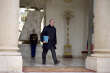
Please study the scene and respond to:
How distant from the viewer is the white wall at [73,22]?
20.5 m

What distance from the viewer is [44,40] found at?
13414 millimetres

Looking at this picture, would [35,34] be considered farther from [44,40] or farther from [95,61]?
[95,61]

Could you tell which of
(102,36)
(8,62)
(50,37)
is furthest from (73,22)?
(8,62)

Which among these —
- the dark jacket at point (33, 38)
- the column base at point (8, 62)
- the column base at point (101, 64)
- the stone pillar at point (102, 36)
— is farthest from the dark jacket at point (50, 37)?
the dark jacket at point (33, 38)

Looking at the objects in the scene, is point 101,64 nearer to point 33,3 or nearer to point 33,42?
point 33,42

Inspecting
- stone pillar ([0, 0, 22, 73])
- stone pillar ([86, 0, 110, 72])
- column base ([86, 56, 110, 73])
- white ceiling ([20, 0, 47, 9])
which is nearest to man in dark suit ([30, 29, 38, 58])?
white ceiling ([20, 0, 47, 9])

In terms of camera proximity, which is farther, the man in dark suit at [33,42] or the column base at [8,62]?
the man in dark suit at [33,42]

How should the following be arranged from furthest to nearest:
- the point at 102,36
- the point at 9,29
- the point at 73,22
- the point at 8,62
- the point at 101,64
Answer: the point at 73,22, the point at 102,36, the point at 101,64, the point at 9,29, the point at 8,62

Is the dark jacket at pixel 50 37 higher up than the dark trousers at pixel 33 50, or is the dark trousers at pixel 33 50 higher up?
the dark jacket at pixel 50 37

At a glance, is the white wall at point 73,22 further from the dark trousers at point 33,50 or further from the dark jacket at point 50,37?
the dark jacket at point 50,37

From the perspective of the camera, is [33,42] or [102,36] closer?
[102,36]

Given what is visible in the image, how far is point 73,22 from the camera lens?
67.9 ft

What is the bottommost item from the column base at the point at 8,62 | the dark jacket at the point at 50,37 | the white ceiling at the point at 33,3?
the column base at the point at 8,62

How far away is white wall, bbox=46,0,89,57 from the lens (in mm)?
20469
